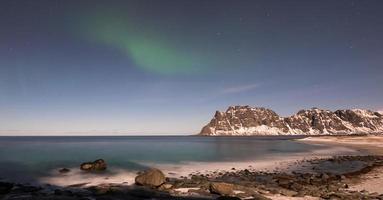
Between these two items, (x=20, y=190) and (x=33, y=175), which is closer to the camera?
(x=20, y=190)

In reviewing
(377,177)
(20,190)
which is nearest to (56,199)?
(20,190)

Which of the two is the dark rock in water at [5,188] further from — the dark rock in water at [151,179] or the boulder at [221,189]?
the boulder at [221,189]

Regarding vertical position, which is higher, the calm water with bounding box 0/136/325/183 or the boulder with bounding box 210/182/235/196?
the calm water with bounding box 0/136/325/183

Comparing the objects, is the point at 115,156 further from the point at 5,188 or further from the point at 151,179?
the point at 151,179

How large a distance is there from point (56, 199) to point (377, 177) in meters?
32.0

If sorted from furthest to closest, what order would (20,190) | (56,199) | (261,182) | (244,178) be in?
1. (244,178)
2. (261,182)
3. (20,190)
4. (56,199)

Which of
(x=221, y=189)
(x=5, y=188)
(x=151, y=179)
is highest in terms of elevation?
Result: (x=151, y=179)

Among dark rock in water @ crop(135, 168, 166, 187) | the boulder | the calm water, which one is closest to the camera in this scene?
the boulder

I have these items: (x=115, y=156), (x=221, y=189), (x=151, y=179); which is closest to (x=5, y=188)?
(x=151, y=179)

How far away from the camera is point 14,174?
132 ft

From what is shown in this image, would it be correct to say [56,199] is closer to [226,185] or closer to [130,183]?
[130,183]

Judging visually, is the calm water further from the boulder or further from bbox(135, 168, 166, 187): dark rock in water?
the boulder

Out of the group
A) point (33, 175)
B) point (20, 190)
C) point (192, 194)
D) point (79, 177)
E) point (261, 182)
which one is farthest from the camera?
point (33, 175)

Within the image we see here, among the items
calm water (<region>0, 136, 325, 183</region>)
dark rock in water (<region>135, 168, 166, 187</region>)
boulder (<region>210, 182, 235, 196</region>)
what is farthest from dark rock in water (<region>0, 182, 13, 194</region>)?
boulder (<region>210, 182, 235, 196</region>)
